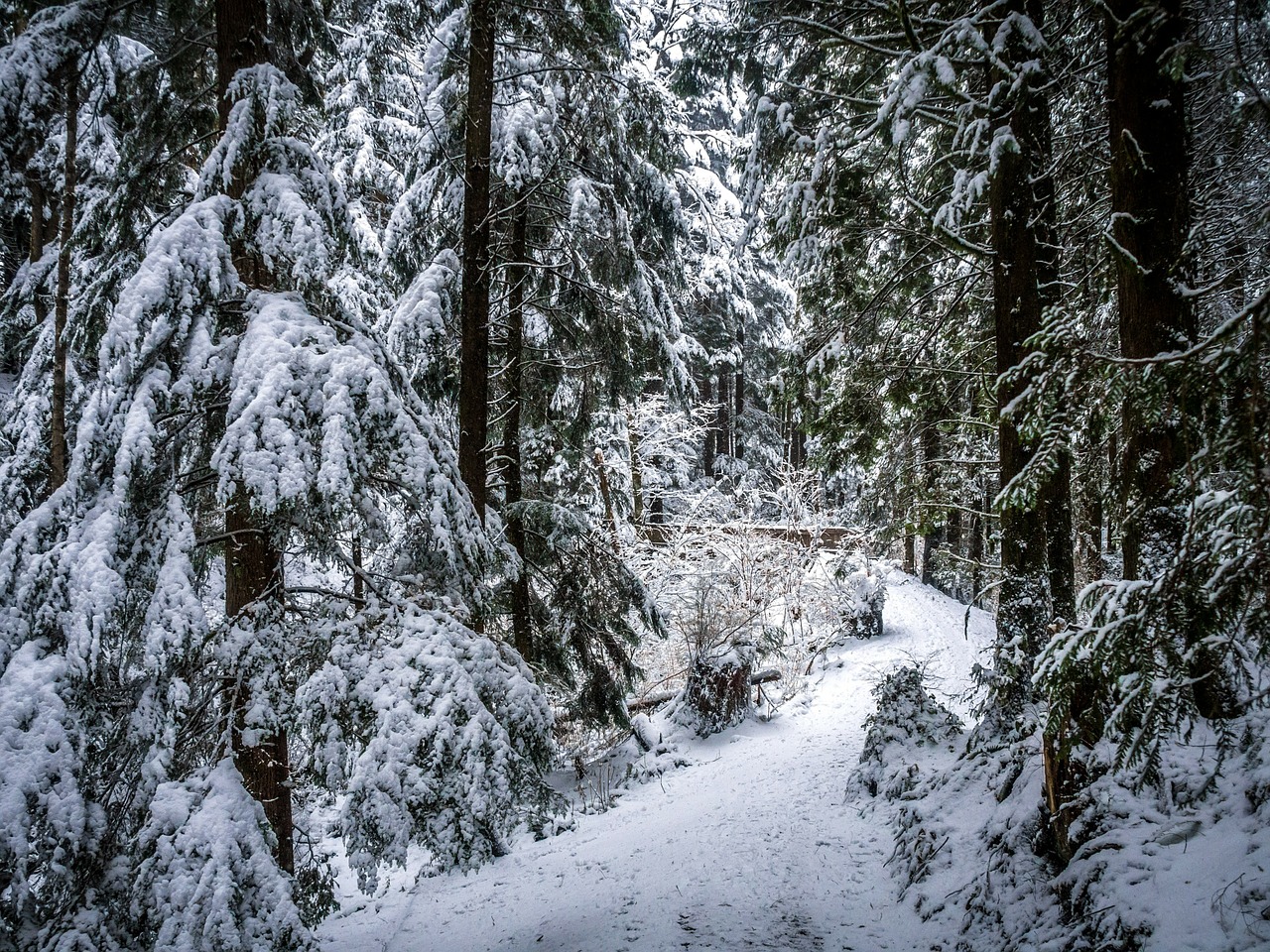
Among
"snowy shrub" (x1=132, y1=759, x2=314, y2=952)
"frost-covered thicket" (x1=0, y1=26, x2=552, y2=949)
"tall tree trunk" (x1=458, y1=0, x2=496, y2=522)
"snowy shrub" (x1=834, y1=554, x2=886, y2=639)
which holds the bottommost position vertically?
"snowy shrub" (x1=834, y1=554, x2=886, y2=639)

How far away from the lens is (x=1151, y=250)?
3.48 m

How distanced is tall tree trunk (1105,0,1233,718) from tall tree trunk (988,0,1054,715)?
1.24 meters

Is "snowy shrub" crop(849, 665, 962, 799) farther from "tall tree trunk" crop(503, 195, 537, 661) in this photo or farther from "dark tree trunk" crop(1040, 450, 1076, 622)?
"tall tree trunk" crop(503, 195, 537, 661)

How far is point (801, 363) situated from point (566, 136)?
3.53 m

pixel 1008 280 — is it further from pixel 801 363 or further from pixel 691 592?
pixel 691 592

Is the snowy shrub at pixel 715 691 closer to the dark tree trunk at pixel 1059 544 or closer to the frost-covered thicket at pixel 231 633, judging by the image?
the dark tree trunk at pixel 1059 544

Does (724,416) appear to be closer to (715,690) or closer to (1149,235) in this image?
(715,690)

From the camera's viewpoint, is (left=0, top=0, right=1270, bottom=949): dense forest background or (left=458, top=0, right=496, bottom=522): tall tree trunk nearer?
(left=0, top=0, right=1270, bottom=949): dense forest background

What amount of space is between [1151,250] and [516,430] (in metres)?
5.78

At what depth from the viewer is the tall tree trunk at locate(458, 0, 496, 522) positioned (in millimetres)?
5438

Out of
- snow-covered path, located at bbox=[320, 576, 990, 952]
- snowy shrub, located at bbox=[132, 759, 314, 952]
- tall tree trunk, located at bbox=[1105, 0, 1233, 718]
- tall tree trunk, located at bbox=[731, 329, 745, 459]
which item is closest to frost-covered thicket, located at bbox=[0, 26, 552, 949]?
snowy shrub, located at bbox=[132, 759, 314, 952]

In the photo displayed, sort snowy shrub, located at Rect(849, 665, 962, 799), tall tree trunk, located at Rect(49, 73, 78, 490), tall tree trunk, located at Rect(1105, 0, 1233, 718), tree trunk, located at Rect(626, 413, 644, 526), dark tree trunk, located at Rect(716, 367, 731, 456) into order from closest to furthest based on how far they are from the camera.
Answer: tall tree trunk, located at Rect(1105, 0, 1233, 718) → tall tree trunk, located at Rect(49, 73, 78, 490) → snowy shrub, located at Rect(849, 665, 962, 799) → tree trunk, located at Rect(626, 413, 644, 526) → dark tree trunk, located at Rect(716, 367, 731, 456)

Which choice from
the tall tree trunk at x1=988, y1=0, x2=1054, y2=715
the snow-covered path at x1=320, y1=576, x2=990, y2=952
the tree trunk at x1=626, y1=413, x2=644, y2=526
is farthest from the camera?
the tree trunk at x1=626, y1=413, x2=644, y2=526

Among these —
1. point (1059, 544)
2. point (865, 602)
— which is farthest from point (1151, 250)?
point (865, 602)
